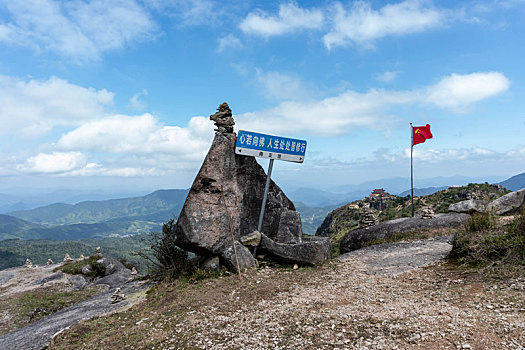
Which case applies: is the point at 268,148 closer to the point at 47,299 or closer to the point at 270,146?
the point at 270,146

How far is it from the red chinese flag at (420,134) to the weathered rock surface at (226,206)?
48.8ft

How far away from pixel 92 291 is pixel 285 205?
14.7 metres

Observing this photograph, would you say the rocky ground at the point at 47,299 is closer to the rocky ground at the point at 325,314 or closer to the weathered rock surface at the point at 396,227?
the rocky ground at the point at 325,314

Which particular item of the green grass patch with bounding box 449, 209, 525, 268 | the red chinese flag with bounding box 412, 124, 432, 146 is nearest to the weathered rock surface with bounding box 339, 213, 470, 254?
the green grass patch with bounding box 449, 209, 525, 268

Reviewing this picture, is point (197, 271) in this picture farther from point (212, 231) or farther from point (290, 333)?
point (290, 333)

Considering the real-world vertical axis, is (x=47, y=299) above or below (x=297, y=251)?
below

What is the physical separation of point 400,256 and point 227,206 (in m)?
6.82

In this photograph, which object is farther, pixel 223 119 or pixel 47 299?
pixel 47 299

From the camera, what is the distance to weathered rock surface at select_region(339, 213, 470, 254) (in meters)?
15.1

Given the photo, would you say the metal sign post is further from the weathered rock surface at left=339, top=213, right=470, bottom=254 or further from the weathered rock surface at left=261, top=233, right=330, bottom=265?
the weathered rock surface at left=339, top=213, right=470, bottom=254

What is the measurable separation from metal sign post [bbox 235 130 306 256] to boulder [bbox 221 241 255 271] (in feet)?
1.94

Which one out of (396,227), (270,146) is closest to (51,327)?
(270,146)

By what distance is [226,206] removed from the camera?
10.8 metres

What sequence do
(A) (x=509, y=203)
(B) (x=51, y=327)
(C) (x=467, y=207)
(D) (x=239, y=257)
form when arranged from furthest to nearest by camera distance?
(C) (x=467, y=207), (A) (x=509, y=203), (D) (x=239, y=257), (B) (x=51, y=327)
